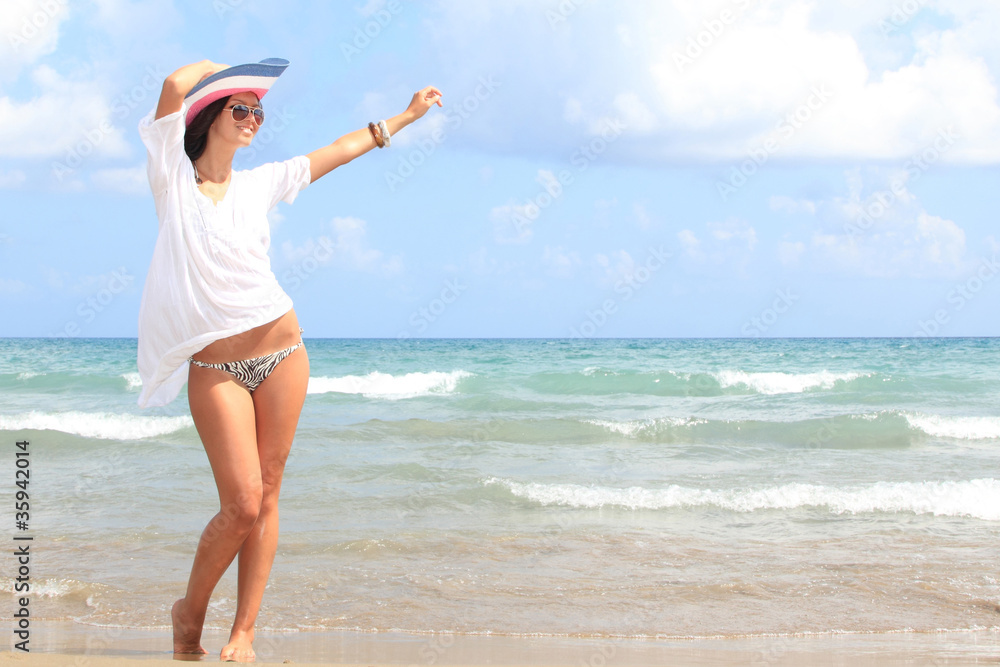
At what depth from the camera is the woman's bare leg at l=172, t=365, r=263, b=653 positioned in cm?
279

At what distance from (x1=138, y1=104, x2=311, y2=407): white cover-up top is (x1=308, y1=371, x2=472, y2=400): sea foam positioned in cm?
1811

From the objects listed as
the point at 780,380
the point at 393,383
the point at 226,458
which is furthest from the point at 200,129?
the point at 780,380

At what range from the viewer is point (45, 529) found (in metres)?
6.26

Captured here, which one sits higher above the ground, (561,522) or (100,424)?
(100,424)

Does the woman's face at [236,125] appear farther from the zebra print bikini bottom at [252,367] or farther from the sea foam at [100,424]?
the sea foam at [100,424]

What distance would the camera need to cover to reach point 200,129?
2861 millimetres

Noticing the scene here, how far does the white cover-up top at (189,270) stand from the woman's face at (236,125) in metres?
0.15

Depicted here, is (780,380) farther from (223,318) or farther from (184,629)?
(223,318)

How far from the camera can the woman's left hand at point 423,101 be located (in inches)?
130

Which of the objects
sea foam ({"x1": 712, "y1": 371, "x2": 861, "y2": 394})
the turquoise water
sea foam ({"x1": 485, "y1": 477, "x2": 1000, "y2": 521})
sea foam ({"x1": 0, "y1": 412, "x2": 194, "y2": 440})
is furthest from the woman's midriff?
sea foam ({"x1": 712, "y1": 371, "x2": 861, "y2": 394})

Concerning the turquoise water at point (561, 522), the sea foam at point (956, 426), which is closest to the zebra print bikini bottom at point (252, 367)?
the turquoise water at point (561, 522)

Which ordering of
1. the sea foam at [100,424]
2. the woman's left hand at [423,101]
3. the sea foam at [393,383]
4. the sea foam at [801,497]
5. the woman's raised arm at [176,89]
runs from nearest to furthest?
the woman's raised arm at [176,89], the woman's left hand at [423,101], the sea foam at [801,497], the sea foam at [100,424], the sea foam at [393,383]

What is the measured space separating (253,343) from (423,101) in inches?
47.1

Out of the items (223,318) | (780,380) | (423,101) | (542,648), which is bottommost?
(542,648)
